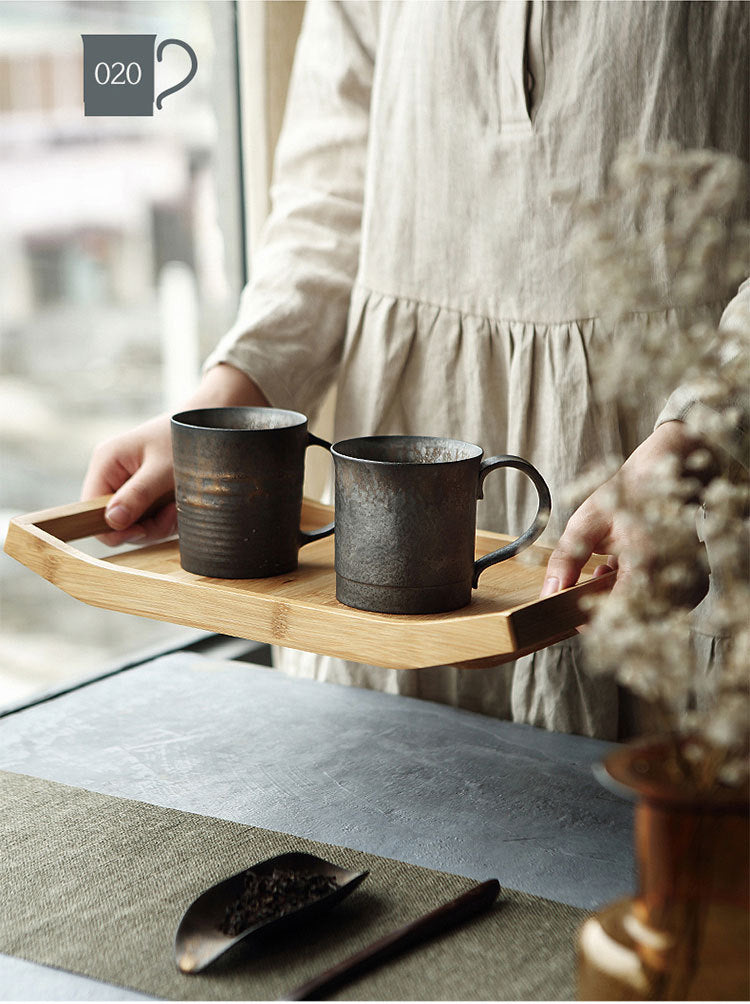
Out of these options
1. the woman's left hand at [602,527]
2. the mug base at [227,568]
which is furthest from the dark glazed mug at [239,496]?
the woman's left hand at [602,527]

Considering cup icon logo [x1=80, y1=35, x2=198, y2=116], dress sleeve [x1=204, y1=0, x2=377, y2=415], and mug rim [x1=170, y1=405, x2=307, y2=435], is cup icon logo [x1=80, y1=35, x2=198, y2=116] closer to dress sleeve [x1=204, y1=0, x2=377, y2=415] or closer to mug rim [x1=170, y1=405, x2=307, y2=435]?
dress sleeve [x1=204, y1=0, x2=377, y2=415]

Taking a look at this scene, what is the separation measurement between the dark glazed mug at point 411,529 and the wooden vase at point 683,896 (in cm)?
26

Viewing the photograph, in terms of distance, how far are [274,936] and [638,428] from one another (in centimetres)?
58

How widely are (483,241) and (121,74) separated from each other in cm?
39

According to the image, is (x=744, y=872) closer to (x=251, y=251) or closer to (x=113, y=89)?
(x=113, y=89)

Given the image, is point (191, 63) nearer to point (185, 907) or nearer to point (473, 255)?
point (473, 255)

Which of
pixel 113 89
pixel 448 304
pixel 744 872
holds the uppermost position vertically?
pixel 113 89

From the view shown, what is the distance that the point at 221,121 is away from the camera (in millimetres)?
1533

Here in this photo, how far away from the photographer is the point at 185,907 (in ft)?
2.21

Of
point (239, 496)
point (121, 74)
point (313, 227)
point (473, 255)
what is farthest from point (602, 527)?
point (121, 74)

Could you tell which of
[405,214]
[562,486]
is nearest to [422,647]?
[562,486]

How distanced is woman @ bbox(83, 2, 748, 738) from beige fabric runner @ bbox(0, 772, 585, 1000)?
304 millimetres

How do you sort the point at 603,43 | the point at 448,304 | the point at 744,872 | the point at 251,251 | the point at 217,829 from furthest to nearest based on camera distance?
the point at 251,251 → the point at 448,304 → the point at 603,43 → the point at 217,829 → the point at 744,872

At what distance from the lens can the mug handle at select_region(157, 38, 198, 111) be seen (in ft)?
3.63
